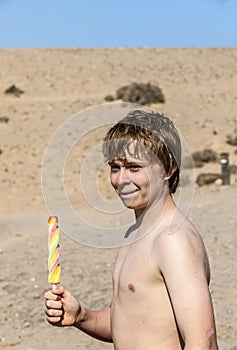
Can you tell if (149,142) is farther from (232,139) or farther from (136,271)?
(232,139)

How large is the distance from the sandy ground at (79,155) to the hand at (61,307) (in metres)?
0.51

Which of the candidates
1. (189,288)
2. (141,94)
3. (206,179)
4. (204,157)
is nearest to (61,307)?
(189,288)

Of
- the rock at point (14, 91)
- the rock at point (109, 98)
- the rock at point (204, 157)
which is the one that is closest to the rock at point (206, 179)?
the rock at point (204, 157)

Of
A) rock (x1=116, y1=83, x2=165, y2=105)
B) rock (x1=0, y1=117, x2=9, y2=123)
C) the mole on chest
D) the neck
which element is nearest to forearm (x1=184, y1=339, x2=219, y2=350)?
the mole on chest

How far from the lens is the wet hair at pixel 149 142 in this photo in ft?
8.47

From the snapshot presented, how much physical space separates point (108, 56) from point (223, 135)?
20089 millimetres

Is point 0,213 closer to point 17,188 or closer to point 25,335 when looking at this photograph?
point 17,188

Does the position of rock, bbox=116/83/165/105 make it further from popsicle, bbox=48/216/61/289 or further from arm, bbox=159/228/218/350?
arm, bbox=159/228/218/350

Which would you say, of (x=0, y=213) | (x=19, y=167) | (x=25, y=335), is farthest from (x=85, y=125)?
(x=19, y=167)

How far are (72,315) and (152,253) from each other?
0.47 m

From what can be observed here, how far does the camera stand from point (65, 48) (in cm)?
4528

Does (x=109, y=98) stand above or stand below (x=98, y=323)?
above

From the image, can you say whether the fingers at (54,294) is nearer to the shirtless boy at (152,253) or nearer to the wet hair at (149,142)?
the shirtless boy at (152,253)

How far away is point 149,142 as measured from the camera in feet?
8.48
